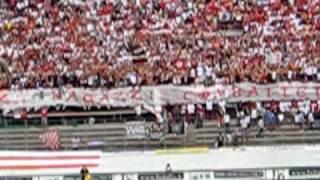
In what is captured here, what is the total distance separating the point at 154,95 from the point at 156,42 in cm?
206

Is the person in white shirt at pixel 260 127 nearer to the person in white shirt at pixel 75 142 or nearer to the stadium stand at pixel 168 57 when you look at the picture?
the stadium stand at pixel 168 57

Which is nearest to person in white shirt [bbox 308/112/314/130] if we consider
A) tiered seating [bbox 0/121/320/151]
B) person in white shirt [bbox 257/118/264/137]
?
tiered seating [bbox 0/121/320/151]

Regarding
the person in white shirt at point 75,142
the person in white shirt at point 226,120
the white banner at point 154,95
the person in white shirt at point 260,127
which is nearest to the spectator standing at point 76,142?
the person in white shirt at point 75,142

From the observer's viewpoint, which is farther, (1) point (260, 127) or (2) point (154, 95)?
(2) point (154, 95)

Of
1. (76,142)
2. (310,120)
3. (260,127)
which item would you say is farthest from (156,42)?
(310,120)

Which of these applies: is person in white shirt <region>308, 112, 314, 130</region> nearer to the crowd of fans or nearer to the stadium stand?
the stadium stand

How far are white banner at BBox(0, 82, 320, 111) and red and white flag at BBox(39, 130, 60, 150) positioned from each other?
1.17m

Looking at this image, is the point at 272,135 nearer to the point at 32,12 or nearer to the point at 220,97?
the point at 220,97

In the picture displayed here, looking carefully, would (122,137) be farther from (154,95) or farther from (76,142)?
(154,95)

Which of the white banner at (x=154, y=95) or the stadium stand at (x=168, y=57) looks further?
the white banner at (x=154, y=95)

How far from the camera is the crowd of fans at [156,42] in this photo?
2509 cm

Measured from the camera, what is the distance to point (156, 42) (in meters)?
26.1

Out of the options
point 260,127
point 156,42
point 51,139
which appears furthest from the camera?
point 156,42

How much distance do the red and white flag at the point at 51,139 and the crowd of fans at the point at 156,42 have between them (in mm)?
1799
